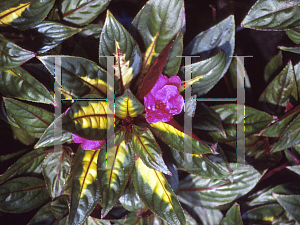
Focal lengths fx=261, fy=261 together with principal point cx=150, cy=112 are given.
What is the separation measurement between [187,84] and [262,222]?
2.48 ft

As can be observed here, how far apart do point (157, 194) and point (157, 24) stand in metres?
0.59

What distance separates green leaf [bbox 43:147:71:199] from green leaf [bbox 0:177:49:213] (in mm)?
103

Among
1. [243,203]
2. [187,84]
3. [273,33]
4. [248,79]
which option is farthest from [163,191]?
[273,33]

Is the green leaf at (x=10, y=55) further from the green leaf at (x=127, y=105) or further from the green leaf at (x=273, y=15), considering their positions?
the green leaf at (x=273, y=15)

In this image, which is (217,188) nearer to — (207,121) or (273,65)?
(207,121)

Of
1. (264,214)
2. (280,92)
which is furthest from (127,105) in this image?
(264,214)

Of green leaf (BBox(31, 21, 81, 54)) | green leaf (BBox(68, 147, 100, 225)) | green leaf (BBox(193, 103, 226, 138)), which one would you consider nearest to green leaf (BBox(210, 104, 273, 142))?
green leaf (BBox(193, 103, 226, 138))

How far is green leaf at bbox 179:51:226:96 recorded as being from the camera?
34.9 inches

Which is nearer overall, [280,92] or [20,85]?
[20,85]

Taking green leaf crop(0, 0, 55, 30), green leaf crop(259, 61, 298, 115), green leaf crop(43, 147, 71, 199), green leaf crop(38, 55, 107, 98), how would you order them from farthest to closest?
green leaf crop(259, 61, 298, 115) < green leaf crop(43, 147, 71, 199) < green leaf crop(0, 0, 55, 30) < green leaf crop(38, 55, 107, 98)

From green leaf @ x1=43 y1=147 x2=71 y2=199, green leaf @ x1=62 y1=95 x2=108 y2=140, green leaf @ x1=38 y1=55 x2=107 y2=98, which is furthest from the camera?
green leaf @ x1=43 y1=147 x2=71 y2=199

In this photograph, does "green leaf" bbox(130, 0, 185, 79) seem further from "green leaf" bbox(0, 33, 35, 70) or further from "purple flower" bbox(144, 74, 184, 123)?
"green leaf" bbox(0, 33, 35, 70)

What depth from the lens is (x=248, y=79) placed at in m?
1.22

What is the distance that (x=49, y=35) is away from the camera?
0.96 m
